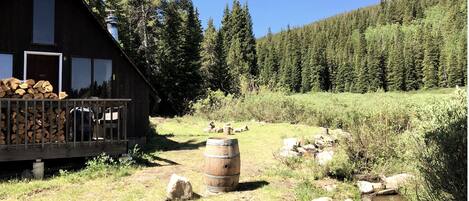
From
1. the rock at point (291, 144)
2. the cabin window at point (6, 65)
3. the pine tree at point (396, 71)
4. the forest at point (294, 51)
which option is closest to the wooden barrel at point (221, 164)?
the rock at point (291, 144)

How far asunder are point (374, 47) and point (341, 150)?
96849 mm

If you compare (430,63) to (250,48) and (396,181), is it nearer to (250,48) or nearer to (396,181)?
(250,48)

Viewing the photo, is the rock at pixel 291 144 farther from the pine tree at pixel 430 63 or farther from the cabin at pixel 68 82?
the pine tree at pixel 430 63

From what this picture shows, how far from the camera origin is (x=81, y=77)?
13.0 m

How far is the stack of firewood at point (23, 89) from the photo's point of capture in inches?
372

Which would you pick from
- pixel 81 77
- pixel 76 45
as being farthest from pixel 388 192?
pixel 76 45

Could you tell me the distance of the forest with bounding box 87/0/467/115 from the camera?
34.3 metres

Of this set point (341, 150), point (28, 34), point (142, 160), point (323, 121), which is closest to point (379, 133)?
point (341, 150)

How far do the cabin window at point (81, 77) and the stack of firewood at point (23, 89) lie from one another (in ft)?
9.66

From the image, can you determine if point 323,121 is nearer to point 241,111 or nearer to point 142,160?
point 241,111

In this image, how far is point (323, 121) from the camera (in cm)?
2262

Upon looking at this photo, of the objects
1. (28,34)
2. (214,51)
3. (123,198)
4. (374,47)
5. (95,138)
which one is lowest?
(123,198)

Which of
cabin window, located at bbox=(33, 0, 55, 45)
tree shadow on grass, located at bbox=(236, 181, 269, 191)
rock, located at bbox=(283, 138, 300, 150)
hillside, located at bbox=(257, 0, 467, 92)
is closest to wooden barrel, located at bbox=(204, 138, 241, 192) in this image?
tree shadow on grass, located at bbox=(236, 181, 269, 191)

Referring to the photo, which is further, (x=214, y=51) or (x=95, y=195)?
(x=214, y=51)
